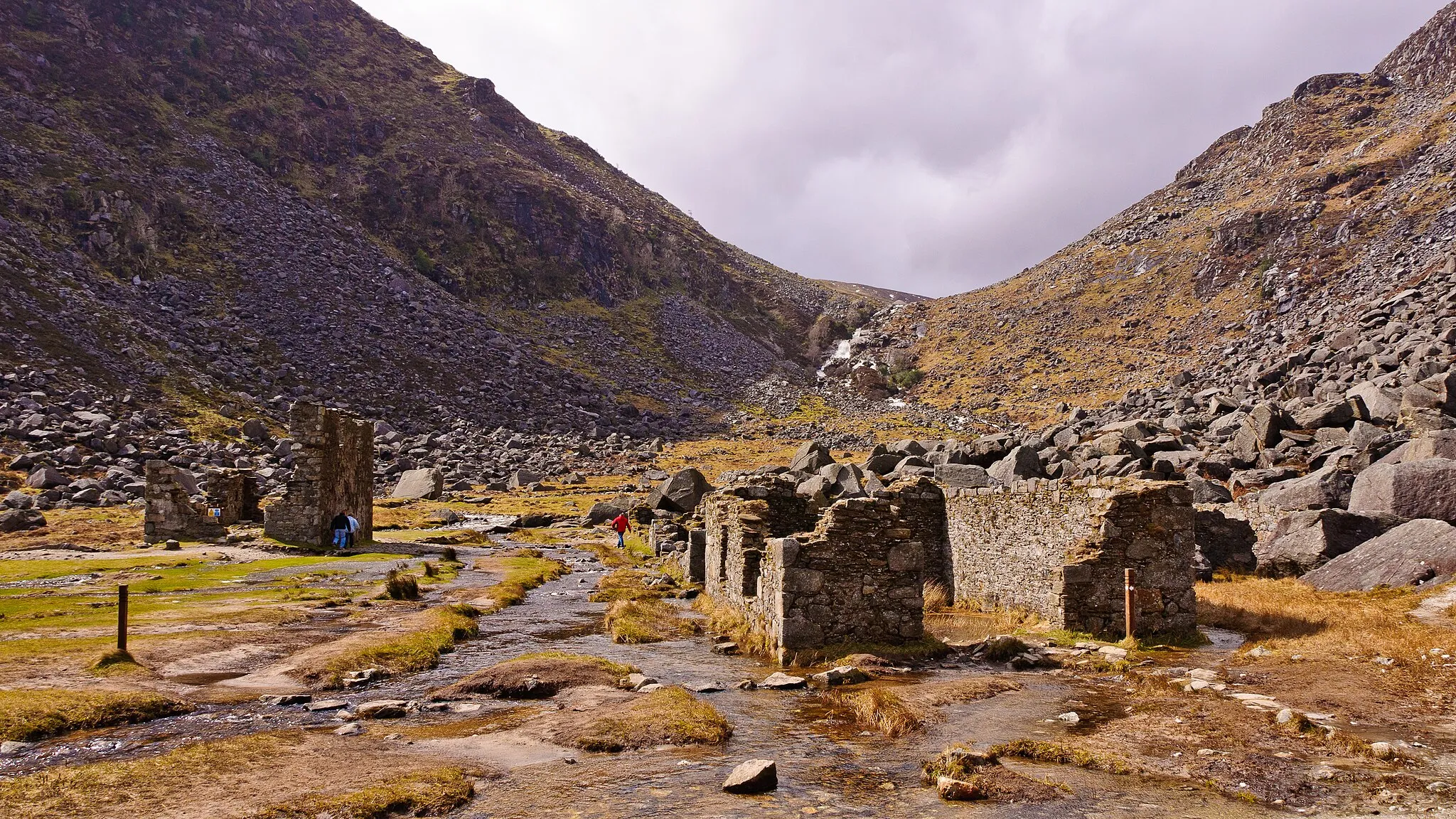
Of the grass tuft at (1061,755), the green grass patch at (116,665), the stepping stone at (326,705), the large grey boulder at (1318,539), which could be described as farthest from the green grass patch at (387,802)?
the large grey boulder at (1318,539)

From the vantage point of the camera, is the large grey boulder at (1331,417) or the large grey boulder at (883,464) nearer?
the large grey boulder at (1331,417)

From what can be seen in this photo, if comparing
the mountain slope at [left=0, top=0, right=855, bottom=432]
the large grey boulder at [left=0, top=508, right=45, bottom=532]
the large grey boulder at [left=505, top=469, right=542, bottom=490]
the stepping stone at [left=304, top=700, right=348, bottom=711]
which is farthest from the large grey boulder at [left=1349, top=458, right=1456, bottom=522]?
the mountain slope at [left=0, top=0, right=855, bottom=432]

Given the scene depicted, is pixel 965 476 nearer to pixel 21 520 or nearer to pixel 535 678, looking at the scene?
pixel 535 678

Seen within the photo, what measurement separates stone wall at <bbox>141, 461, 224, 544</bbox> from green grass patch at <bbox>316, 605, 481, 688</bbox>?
70.4 ft

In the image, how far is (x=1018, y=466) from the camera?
30703mm


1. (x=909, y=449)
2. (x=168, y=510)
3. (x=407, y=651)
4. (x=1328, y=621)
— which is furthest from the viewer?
(x=909, y=449)

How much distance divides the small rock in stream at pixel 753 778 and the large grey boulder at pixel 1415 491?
19735 mm

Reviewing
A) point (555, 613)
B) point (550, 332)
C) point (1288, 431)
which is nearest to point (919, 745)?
point (555, 613)

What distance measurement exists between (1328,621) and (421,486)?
54.2 m

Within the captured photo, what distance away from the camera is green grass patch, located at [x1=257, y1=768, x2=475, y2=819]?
7434 millimetres

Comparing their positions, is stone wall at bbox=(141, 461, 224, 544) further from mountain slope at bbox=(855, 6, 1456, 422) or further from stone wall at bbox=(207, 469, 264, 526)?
mountain slope at bbox=(855, 6, 1456, 422)

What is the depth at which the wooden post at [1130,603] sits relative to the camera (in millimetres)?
15148

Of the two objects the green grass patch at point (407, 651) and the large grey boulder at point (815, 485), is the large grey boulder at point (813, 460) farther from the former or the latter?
the green grass patch at point (407, 651)

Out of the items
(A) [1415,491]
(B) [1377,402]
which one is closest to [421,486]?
(B) [1377,402]
